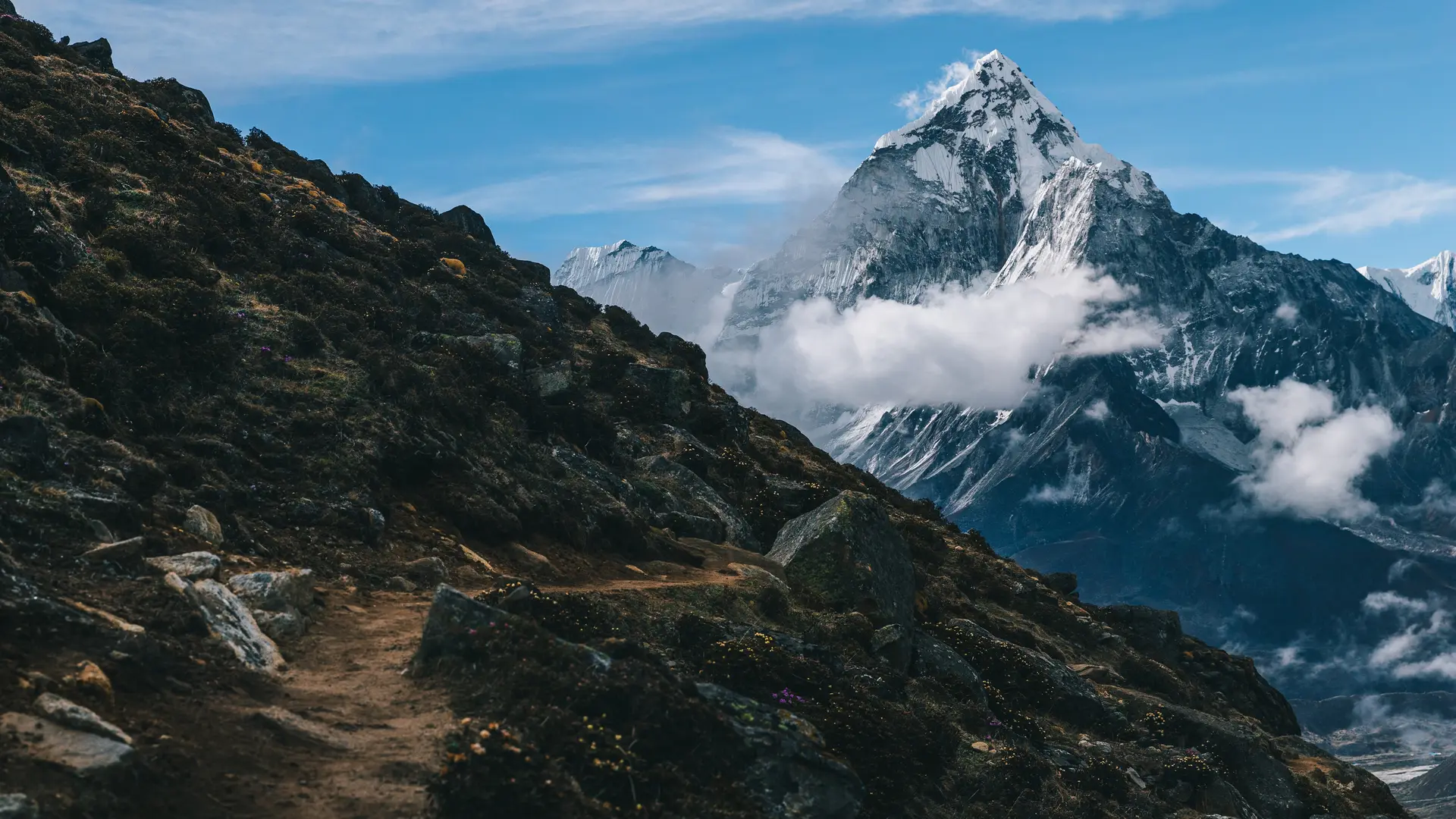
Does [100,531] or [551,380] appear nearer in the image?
[100,531]

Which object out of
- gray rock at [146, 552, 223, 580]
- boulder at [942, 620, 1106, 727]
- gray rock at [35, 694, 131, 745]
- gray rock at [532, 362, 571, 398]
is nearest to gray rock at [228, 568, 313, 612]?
gray rock at [146, 552, 223, 580]

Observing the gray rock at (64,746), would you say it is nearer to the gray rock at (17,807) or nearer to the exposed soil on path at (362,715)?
the gray rock at (17,807)

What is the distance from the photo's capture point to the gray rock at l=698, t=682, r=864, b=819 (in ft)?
65.2

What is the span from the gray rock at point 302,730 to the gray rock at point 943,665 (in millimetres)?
19988

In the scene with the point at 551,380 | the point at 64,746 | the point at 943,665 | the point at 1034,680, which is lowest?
the point at 64,746

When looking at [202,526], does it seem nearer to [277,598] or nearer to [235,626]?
[277,598]

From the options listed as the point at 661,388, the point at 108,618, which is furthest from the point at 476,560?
the point at 661,388

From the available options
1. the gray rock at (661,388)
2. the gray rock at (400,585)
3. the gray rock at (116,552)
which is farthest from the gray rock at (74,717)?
the gray rock at (661,388)

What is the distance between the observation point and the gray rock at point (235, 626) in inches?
751

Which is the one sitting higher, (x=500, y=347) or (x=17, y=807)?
(x=500, y=347)

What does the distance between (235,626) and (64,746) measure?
548 cm

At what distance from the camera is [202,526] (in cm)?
2383

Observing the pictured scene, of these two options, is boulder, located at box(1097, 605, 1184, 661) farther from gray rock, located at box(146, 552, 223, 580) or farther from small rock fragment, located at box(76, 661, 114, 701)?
small rock fragment, located at box(76, 661, 114, 701)

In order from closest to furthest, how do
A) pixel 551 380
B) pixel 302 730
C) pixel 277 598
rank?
pixel 302 730 → pixel 277 598 → pixel 551 380
